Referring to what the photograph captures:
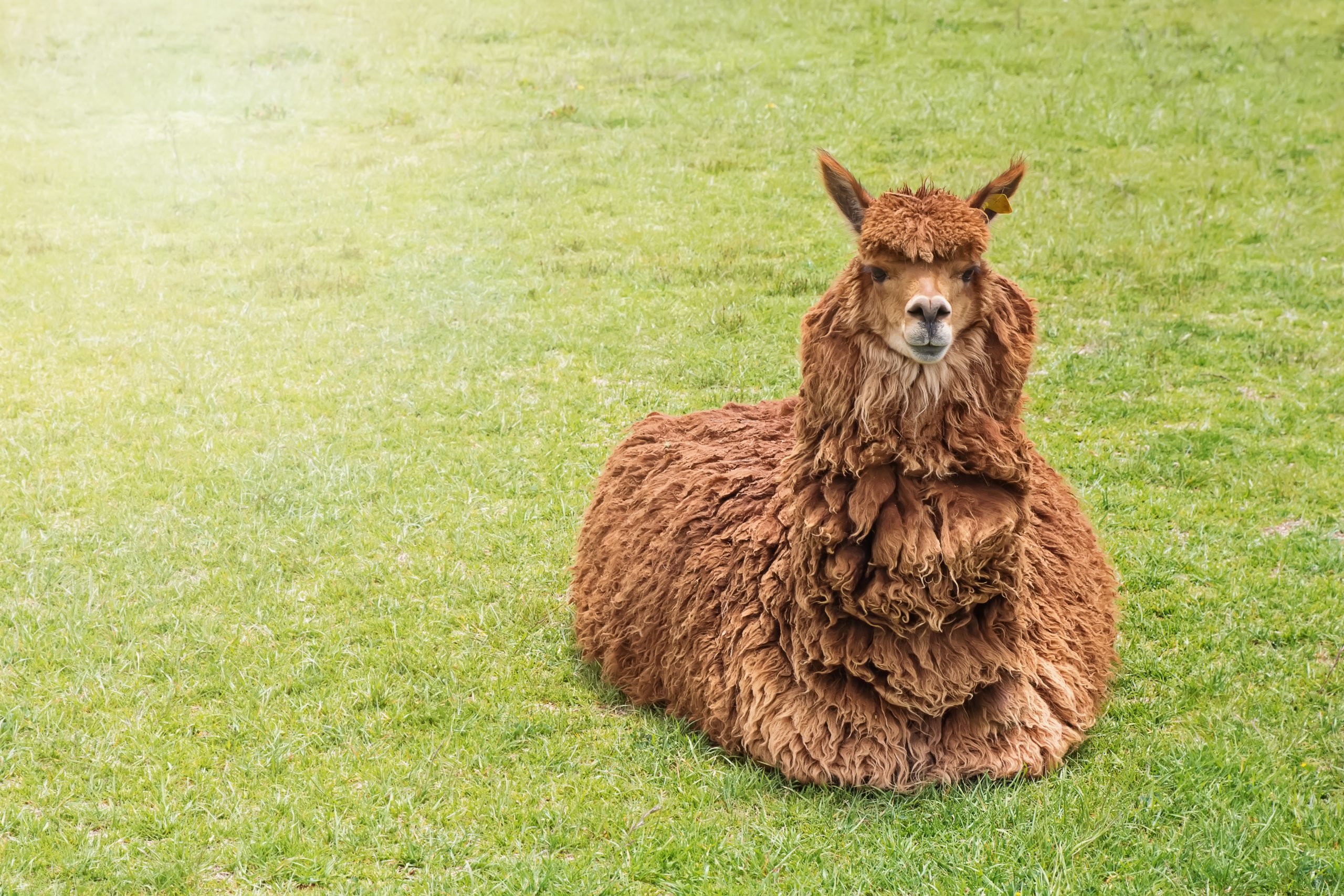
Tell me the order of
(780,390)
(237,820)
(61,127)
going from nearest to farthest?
1. (237,820)
2. (780,390)
3. (61,127)

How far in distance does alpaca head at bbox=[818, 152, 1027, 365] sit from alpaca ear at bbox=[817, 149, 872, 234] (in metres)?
0.06

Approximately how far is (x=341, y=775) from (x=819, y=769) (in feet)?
5.93

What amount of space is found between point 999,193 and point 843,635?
5.48ft

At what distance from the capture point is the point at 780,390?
31.4 feet

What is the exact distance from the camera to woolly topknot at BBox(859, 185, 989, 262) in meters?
4.60

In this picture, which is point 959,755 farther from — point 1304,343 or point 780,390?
point 1304,343

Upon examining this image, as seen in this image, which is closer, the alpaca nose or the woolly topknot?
the alpaca nose

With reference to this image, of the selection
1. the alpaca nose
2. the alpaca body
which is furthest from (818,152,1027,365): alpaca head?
the alpaca body

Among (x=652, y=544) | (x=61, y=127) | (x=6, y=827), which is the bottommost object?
(x=6, y=827)

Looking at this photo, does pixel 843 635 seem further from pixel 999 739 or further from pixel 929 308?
pixel 929 308

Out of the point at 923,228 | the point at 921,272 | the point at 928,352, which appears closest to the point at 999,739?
the point at 928,352

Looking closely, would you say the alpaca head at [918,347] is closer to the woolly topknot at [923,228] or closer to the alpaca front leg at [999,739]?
the woolly topknot at [923,228]

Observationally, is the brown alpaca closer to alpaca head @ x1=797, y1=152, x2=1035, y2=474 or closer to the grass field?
alpaca head @ x1=797, y1=152, x2=1035, y2=474

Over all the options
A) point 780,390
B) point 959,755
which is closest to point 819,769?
point 959,755
